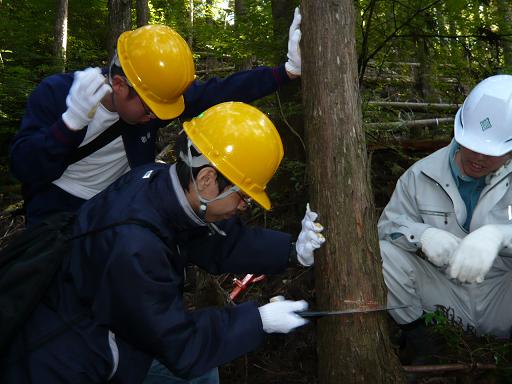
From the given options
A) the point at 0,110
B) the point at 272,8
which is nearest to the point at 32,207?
the point at 272,8

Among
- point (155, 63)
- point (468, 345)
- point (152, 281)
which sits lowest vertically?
point (468, 345)

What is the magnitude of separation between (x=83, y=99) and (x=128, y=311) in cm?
120

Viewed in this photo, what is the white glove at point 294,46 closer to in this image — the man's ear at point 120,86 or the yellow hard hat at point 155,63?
the yellow hard hat at point 155,63

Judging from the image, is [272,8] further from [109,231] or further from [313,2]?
[109,231]

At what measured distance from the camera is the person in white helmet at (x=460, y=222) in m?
2.64

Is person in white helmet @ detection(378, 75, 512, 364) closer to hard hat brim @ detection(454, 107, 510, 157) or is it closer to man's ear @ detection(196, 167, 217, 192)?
hard hat brim @ detection(454, 107, 510, 157)

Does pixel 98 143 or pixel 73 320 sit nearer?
pixel 73 320

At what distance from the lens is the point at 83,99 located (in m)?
2.36

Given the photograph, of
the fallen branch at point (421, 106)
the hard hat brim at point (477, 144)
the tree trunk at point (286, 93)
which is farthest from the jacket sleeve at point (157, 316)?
the fallen branch at point (421, 106)

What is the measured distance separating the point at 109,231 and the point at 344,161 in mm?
1160

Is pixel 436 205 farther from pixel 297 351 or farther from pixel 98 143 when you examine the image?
pixel 98 143

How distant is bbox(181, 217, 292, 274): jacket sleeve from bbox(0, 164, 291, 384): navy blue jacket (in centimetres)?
42

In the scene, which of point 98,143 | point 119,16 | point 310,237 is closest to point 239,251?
point 310,237

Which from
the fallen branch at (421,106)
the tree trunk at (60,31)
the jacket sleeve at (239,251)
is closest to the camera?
the jacket sleeve at (239,251)
